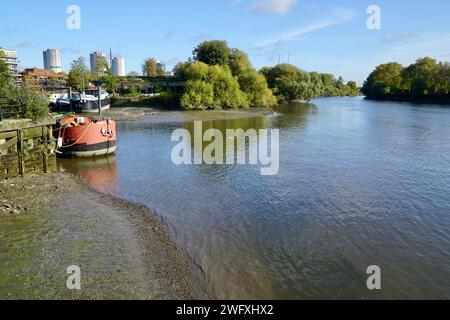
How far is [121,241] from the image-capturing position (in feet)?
40.2

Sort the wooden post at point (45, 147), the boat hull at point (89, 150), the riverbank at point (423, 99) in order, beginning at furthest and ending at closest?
the riverbank at point (423, 99), the boat hull at point (89, 150), the wooden post at point (45, 147)

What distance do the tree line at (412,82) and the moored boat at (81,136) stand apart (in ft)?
342

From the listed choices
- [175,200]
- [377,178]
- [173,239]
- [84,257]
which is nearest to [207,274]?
[173,239]

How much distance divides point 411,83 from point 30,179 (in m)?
124

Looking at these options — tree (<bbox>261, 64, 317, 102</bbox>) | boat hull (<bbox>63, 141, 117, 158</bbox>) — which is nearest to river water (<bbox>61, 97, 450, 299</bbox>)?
boat hull (<bbox>63, 141, 117, 158</bbox>)

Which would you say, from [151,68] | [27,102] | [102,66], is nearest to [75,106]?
[27,102]

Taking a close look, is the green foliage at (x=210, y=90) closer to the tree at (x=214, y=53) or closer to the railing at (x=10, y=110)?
the tree at (x=214, y=53)

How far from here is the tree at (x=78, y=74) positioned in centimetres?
9125

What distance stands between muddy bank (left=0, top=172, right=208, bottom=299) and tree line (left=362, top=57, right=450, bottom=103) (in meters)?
111

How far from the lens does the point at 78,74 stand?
9300cm

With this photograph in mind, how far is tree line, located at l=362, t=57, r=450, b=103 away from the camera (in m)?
107

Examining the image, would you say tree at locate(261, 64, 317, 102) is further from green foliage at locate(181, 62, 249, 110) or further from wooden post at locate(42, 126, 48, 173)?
wooden post at locate(42, 126, 48, 173)

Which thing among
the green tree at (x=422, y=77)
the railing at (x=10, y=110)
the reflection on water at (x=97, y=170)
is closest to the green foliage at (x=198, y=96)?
the reflection on water at (x=97, y=170)
